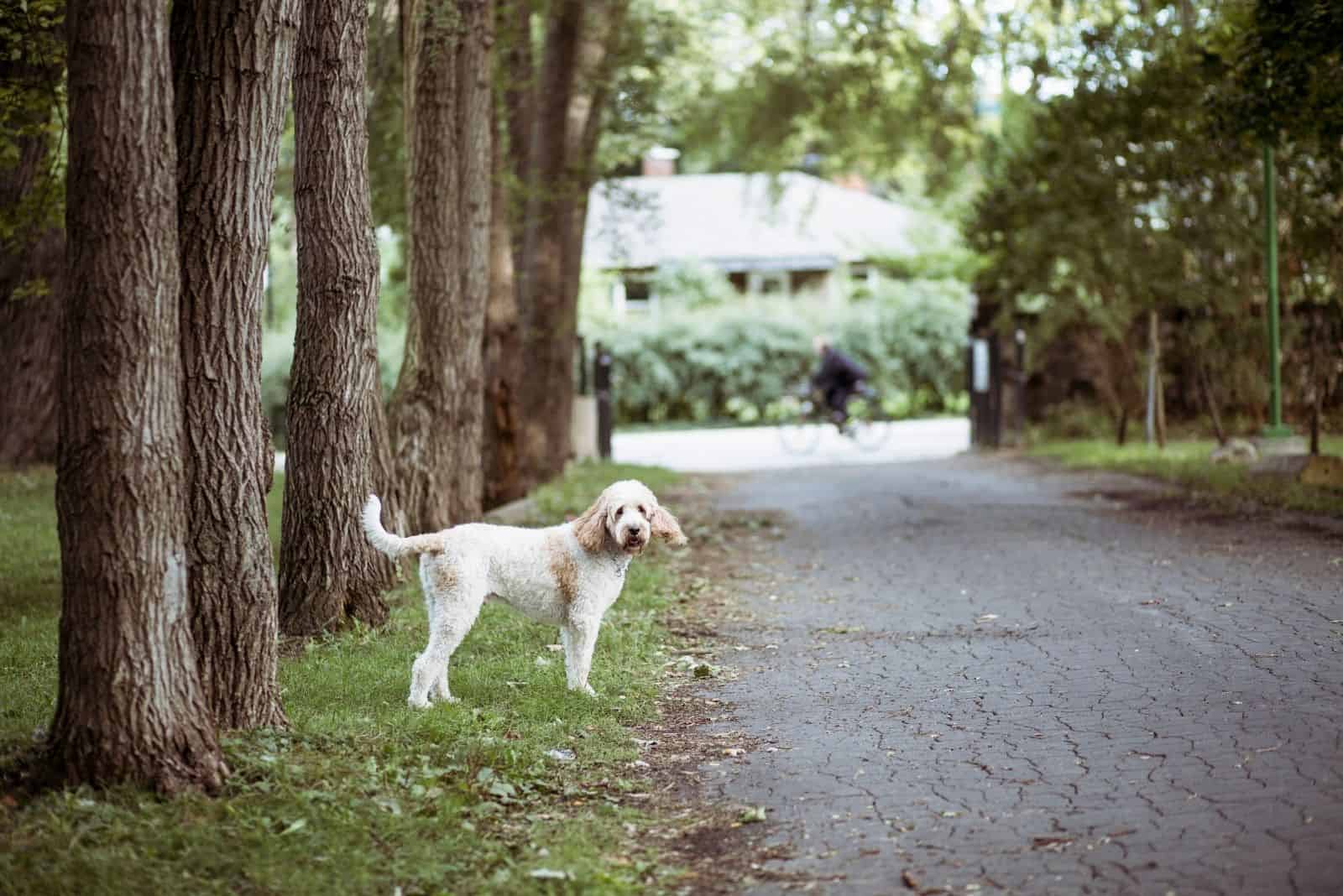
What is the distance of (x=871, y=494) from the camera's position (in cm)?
1852

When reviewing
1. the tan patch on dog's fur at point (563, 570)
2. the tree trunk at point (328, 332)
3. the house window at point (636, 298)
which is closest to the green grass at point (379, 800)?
the tan patch on dog's fur at point (563, 570)

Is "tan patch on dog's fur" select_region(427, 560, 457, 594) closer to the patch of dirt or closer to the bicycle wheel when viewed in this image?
the patch of dirt

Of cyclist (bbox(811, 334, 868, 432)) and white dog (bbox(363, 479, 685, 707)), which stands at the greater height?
cyclist (bbox(811, 334, 868, 432))

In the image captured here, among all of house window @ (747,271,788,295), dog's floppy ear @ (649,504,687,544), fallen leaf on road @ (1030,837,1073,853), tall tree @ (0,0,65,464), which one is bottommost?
fallen leaf on road @ (1030,837,1073,853)

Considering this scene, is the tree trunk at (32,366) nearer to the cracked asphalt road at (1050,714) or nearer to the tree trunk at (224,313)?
the cracked asphalt road at (1050,714)

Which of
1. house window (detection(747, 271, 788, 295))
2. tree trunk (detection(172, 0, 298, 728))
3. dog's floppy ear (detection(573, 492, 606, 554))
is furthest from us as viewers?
house window (detection(747, 271, 788, 295))

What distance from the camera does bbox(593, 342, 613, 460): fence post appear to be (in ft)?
89.2

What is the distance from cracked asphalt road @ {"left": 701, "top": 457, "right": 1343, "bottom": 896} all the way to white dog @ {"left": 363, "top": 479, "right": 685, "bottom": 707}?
2.89 ft

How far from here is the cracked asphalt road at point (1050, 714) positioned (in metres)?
5.06

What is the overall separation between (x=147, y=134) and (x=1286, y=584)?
7635mm

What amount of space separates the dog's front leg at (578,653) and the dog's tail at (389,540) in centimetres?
80

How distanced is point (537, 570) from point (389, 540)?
0.80 meters

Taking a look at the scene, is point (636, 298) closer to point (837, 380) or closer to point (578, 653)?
point (837, 380)

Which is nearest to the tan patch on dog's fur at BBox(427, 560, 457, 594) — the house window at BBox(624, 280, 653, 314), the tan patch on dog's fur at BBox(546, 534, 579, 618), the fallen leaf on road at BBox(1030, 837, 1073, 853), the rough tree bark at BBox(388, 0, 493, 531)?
the tan patch on dog's fur at BBox(546, 534, 579, 618)
